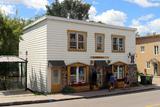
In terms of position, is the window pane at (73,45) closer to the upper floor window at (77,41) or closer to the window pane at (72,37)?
the upper floor window at (77,41)

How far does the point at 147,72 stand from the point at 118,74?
24.5 metres

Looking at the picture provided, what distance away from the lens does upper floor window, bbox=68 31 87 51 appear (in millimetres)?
26500

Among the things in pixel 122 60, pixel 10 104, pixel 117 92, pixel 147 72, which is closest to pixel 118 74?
pixel 122 60

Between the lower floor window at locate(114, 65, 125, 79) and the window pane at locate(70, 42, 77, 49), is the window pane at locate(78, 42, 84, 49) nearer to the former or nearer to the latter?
the window pane at locate(70, 42, 77, 49)

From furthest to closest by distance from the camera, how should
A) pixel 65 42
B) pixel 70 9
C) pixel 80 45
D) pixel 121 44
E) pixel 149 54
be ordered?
1. pixel 70 9
2. pixel 149 54
3. pixel 121 44
4. pixel 80 45
5. pixel 65 42

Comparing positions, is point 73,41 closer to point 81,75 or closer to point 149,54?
point 81,75

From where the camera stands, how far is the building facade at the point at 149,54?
51.7 metres

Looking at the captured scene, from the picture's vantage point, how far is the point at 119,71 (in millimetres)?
30688

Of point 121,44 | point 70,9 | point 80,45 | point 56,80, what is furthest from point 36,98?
point 70,9

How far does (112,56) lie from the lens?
2994 cm

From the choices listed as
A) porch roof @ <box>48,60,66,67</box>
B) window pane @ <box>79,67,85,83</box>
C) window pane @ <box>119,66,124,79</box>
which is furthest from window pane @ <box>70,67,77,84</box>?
window pane @ <box>119,66,124,79</box>

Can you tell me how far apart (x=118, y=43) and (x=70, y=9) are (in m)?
41.0

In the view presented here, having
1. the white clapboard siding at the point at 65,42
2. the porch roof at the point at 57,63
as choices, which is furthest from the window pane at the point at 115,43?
the porch roof at the point at 57,63

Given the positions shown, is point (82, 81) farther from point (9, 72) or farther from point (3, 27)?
point (3, 27)
